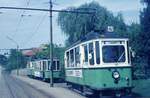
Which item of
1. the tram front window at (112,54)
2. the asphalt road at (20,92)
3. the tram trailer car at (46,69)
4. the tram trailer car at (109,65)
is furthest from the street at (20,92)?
the tram front window at (112,54)

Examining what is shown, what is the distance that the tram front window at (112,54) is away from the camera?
19.6 m

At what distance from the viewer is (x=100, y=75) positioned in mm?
19359

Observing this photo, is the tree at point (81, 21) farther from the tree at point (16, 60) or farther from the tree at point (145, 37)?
the tree at point (16, 60)

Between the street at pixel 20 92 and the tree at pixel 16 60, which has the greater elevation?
the tree at pixel 16 60

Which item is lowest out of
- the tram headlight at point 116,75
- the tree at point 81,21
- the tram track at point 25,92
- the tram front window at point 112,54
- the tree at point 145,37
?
the tram track at point 25,92

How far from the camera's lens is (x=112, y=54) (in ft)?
64.6

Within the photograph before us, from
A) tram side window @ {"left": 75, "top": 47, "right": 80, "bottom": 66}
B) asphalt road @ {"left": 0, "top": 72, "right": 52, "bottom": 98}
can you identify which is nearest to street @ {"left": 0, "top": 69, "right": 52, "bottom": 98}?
asphalt road @ {"left": 0, "top": 72, "right": 52, "bottom": 98}

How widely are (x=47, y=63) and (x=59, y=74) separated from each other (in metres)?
2.19

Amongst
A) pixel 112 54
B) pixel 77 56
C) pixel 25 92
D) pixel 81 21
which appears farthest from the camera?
pixel 81 21

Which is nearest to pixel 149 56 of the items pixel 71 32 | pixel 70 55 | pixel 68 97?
pixel 70 55

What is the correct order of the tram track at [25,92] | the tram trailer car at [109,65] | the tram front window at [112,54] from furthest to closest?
the tram track at [25,92], the tram front window at [112,54], the tram trailer car at [109,65]

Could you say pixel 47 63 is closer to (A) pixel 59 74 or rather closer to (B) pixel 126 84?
(A) pixel 59 74

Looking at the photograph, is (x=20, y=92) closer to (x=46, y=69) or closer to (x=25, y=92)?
(x=25, y=92)

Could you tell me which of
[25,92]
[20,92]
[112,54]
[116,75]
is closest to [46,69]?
[20,92]
